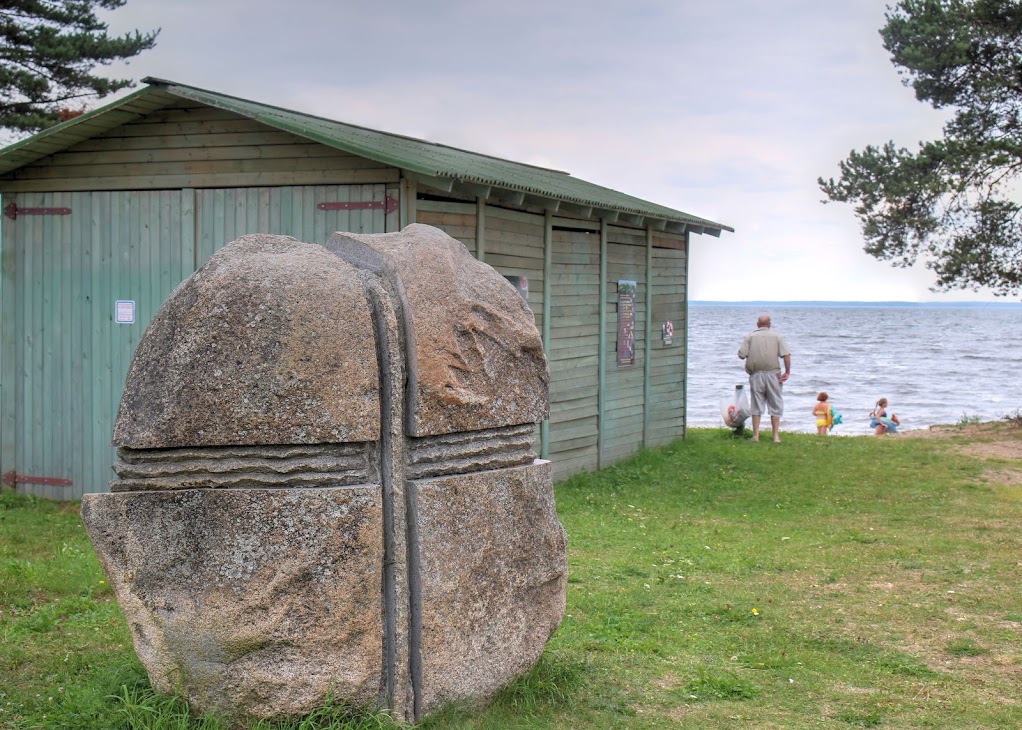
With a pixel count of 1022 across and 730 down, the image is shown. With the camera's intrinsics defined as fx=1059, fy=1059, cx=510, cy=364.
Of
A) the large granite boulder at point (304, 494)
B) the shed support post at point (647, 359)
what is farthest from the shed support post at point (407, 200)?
the shed support post at point (647, 359)

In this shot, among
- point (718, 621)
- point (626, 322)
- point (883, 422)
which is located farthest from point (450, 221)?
point (883, 422)

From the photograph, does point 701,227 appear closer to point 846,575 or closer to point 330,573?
point 846,575

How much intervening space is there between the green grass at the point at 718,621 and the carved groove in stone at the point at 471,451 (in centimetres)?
108

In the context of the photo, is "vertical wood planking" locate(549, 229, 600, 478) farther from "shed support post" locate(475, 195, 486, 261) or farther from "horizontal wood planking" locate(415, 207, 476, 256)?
"horizontal wood planking" locate(415, 207, 476, 256)

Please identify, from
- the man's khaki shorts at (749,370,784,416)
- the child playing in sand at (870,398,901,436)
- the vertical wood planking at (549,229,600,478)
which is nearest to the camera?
the vertical wood planking at (549,229,600,478)

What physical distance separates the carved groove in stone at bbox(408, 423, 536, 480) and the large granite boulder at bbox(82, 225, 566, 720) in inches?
0.5

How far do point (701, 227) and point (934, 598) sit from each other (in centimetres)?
1052

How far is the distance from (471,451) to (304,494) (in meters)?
0.84

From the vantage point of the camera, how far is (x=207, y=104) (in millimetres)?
10641

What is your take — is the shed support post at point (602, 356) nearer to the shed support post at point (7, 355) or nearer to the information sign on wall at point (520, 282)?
the information sign on wall at point (520, 282)

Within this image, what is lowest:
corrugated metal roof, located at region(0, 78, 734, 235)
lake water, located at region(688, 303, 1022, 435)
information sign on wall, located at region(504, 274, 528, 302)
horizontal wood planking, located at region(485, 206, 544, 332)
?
lake water, located at region(688, 303, 1022, 435)

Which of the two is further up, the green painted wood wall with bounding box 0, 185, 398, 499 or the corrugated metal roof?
the corrugated metal roof

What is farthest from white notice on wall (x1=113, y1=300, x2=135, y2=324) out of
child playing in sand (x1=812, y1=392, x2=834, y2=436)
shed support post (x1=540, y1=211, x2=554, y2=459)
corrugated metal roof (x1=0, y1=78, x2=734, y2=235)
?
child playing in sand (x1=812, y1=392, x2=834, y2=436)

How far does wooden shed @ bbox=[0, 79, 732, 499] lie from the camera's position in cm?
1062
